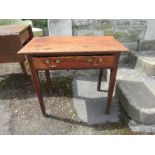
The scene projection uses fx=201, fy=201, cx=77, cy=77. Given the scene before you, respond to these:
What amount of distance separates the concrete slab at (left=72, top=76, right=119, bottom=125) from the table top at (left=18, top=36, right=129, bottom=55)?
0.83 m

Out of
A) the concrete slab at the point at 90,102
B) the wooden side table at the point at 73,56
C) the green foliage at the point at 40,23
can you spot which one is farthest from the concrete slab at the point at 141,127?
the green foliage at the point at 40,23

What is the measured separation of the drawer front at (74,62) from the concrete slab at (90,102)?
706 millimetres

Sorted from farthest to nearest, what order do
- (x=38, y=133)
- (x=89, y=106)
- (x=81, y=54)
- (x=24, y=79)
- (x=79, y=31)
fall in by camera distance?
1. (x=24, y=79)
2. (x=79, y=31)
3. (x=89, y=106)
4. (x=38, y=133)
5. (x=81, y=54)

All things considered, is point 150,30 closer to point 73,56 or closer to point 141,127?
point 141,127

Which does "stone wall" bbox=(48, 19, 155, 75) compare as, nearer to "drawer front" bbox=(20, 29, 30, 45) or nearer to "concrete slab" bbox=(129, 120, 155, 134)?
"drawer front" bbox=(20, 29, 30, 45)

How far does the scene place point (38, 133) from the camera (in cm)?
217

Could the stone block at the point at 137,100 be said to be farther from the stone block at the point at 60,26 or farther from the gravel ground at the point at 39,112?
the stone block at the point at 60,26

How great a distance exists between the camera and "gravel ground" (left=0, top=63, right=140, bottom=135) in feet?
7.25

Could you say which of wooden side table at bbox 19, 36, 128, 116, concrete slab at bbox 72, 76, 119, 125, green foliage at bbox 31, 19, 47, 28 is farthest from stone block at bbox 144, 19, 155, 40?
green foliage at bbox 31, 19, 47, 28

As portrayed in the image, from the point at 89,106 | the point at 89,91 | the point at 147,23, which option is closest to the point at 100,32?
the point at 147,23

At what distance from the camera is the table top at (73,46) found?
1902mm

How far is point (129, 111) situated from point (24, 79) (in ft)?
5.74

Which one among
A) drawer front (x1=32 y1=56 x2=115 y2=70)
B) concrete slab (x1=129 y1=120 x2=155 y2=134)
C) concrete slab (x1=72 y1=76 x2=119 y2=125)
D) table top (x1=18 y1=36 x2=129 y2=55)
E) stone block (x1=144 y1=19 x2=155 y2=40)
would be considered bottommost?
concrete slab (x1=72 y1=76 x2=119 y2=125)

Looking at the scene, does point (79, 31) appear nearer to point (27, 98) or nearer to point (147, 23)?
point (147, 23)
